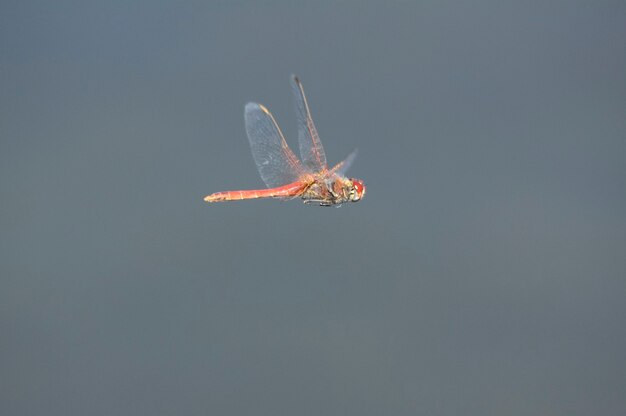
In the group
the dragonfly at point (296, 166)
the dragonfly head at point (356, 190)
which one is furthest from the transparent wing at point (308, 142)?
the dragonfly head at point (356, 190)

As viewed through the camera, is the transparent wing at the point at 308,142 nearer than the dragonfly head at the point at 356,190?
No

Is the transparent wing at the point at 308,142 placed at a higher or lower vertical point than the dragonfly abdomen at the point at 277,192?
higher

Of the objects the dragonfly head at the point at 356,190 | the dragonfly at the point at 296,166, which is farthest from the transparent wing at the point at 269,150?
the dragonfly head at the point at 356,190

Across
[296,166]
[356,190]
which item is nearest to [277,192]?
[296,166]

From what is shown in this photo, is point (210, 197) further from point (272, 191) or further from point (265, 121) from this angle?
point (265, 121)

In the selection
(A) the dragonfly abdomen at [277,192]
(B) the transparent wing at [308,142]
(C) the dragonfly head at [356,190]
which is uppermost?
(B) the transparent wing at [308,142]

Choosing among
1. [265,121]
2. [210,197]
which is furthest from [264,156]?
[210,197]

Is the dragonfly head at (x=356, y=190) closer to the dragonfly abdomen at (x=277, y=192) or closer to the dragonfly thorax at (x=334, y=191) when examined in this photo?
the dragonfly thorax at (x=334, y=191)

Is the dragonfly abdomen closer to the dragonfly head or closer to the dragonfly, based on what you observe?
the dragonfly
